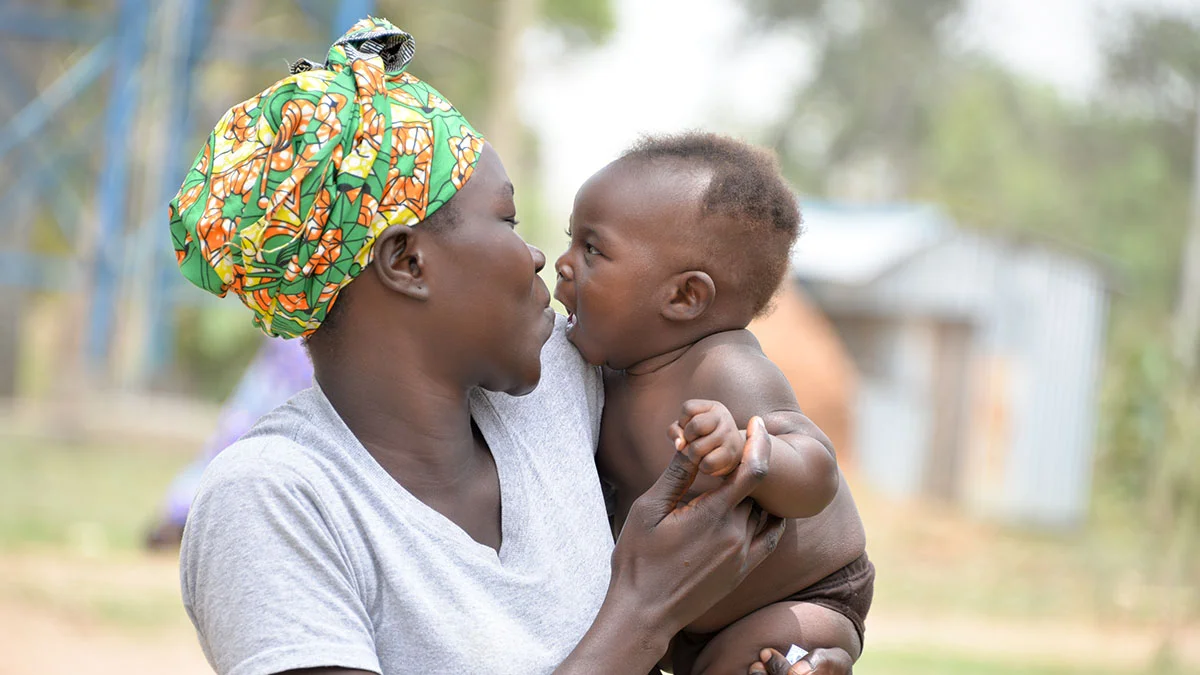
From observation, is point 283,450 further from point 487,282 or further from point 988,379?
point 988,379

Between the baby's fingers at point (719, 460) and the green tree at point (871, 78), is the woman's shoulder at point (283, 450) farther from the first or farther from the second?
the green tree at point (871, 78)

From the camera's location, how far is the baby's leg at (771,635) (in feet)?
7.45

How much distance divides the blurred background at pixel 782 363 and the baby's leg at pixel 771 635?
404 cm

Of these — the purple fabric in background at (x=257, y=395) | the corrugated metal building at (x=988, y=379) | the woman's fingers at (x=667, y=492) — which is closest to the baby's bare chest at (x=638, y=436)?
the woman's fingers at (x=667, y=492)

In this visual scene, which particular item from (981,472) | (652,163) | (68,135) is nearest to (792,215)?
(652,163)

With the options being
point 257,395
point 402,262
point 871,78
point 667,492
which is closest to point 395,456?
point 402,262

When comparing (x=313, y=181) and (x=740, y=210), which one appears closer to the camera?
(x=313, y=181)

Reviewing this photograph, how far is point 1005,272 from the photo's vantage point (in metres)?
18.5

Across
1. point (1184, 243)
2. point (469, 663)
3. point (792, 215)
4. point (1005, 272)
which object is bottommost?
point (469, 663)

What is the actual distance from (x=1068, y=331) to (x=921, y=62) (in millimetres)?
20681

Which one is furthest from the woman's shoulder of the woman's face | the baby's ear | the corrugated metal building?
the corrugated metal building

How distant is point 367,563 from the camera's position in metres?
1.91

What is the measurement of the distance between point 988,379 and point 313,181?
17521 mm

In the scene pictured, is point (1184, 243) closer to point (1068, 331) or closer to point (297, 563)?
point (1068, 331)
